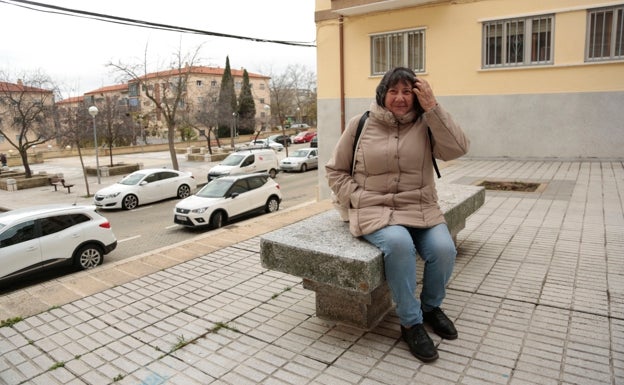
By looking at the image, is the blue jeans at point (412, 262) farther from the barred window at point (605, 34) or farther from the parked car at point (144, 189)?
the parked car at point (144, 189)

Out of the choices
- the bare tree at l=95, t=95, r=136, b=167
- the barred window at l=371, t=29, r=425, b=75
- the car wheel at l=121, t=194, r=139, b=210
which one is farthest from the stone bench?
the bare tree at l=95, t=95, r=136, b=167

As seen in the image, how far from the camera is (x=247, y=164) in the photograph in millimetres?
24422

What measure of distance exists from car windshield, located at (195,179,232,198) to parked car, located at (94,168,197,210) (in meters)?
4.94

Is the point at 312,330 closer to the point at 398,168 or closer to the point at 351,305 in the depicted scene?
the point at 351,305

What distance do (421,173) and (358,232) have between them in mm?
621

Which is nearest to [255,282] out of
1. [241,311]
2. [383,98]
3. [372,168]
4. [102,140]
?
[241,311]

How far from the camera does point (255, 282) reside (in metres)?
4.74

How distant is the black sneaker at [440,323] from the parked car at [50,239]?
24.1 ft

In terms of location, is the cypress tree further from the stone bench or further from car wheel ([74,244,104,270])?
the stone bench

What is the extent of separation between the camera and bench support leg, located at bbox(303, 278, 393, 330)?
346 cm

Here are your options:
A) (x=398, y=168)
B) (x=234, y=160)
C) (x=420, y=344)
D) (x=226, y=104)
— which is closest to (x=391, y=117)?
(x=398, y=168)

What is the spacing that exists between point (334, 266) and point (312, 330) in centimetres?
78

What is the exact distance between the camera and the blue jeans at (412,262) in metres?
2.96

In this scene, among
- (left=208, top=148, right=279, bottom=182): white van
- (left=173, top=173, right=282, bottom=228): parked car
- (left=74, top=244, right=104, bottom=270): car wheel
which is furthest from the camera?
(left=208, top=148, right=279, bottom=182): white van
